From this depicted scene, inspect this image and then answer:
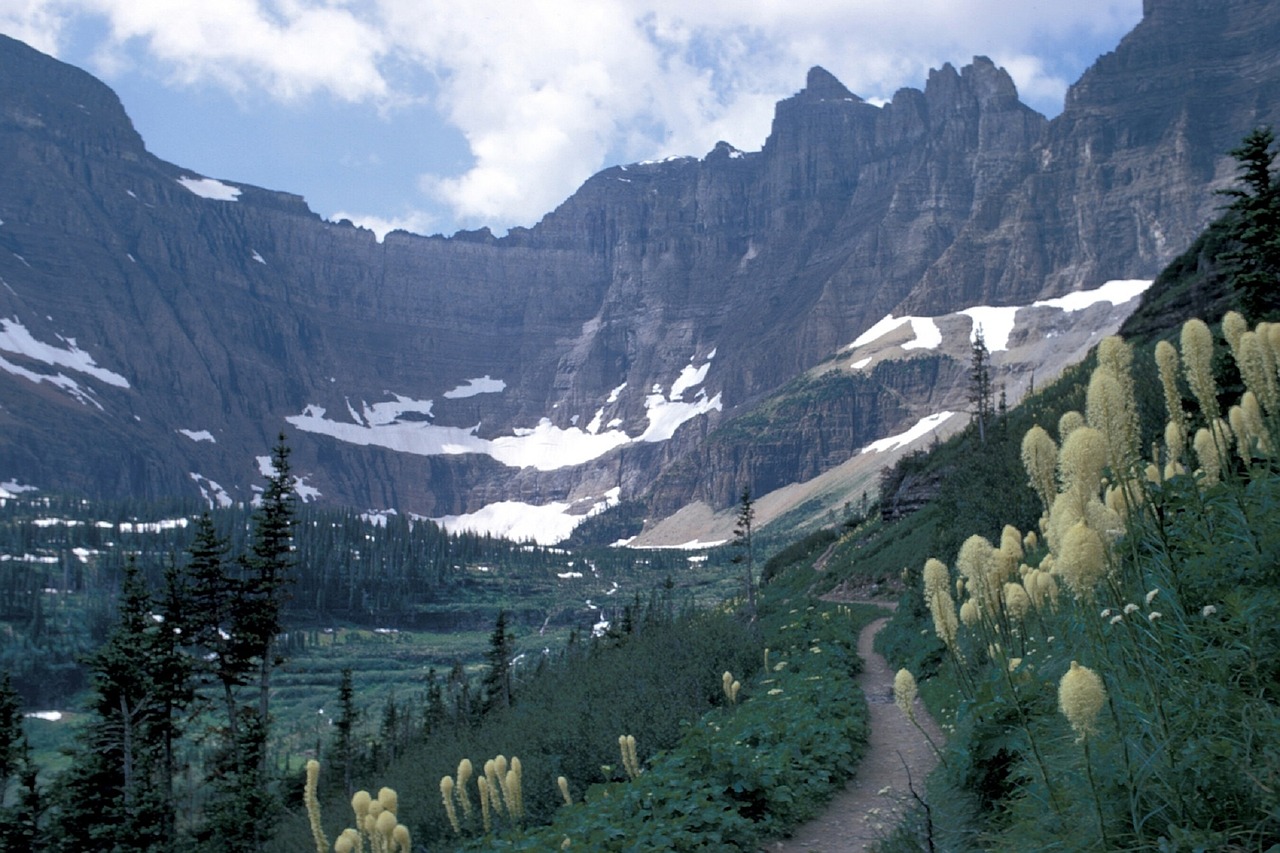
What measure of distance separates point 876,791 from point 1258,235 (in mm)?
17907

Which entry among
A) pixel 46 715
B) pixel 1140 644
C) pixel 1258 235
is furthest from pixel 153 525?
pixel 1140 644

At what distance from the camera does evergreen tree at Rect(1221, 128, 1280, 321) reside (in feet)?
67.8

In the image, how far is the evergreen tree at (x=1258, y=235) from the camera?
2066cm

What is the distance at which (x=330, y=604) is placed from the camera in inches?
6639

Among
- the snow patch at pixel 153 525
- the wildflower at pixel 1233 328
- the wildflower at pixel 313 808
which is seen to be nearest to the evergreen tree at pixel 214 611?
the wildflower at pixel 313 808

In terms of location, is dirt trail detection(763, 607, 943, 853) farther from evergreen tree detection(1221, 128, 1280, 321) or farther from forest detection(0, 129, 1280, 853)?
evergreen tree detection(1221, 128, 1280, 321)

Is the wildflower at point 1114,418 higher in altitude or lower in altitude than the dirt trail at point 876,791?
higher

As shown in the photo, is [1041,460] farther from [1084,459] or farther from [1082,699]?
[1082,699]

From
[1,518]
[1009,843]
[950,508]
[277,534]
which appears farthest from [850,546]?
[1,518]

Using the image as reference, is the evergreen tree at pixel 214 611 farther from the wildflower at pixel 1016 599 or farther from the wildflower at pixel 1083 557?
the wildflower at pixel 1083 557

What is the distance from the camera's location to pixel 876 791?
10578mm

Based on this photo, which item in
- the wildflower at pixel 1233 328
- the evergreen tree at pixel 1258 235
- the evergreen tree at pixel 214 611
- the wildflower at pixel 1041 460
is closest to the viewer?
→ the wildflower at pixel 1041 460

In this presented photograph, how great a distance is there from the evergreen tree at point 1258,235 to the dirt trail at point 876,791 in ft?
41.3

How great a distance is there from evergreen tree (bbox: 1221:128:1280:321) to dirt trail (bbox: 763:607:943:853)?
12.6m
